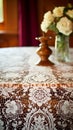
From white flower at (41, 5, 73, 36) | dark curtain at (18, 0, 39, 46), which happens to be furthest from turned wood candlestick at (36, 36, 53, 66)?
dark curtain at (18, 0, 39, 46)

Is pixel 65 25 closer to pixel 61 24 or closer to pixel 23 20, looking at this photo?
pixel 61 24

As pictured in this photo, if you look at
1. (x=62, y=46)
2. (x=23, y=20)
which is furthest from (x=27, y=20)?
(x=62, y=46)

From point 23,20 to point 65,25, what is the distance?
2305mm

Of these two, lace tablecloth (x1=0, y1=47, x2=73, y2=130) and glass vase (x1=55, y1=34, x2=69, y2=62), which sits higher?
glass vase (x1=55, y1=34, x2=69, y2=62)

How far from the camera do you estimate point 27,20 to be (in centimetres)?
391

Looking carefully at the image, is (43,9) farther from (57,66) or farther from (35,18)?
(57,66)

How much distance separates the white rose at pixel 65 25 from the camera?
5.31 feet

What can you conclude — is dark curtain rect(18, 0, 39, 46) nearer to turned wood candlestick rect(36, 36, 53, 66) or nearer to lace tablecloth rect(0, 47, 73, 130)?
turned wood candlestick rect(36, 36, 53, 66)

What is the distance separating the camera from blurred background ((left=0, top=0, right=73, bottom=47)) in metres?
3.85

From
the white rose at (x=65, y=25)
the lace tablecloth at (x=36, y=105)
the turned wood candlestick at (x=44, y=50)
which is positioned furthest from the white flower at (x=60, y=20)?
the lace tablecloth at (x=36, y=105)

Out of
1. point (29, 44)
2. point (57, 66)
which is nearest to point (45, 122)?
point (57, 66)

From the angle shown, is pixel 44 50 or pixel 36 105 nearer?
pixel 36 105

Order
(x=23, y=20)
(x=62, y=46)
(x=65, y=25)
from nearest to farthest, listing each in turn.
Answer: (x=65, y=25), (x=62, y=46), (x=23, y=20)

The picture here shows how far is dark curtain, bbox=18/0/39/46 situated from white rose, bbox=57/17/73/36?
2.26m
